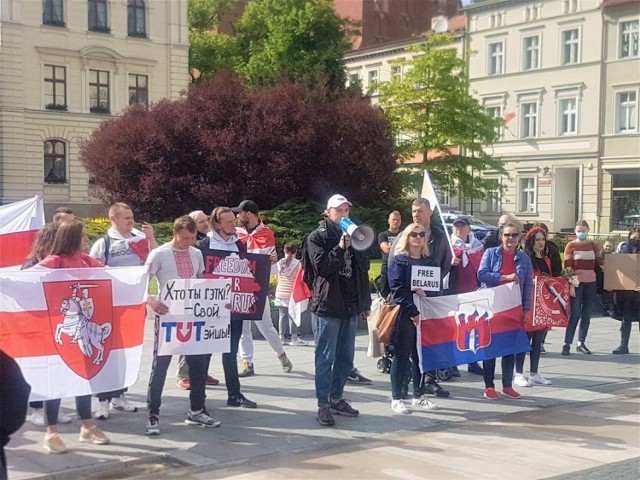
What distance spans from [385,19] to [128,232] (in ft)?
223

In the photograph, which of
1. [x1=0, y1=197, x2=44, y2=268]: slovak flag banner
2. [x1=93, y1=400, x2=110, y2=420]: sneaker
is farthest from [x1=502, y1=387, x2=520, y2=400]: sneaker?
[x1=0, y1=197, x2=44, y2=268]: slovak flag banner

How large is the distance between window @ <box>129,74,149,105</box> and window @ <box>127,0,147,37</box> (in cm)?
261

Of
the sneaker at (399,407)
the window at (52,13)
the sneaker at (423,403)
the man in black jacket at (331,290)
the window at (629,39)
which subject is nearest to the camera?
the man in black jacket at (331,290)

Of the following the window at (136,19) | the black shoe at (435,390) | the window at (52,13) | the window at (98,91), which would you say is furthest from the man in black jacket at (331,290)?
the window at (136,19)

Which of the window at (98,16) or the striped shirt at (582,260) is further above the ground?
the window at (98,16)

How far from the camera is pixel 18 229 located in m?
9.55

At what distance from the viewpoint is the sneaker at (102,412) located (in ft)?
26.8

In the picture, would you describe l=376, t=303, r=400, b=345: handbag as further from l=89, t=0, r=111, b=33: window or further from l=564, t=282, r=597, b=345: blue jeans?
l=89, t=0, r=111, b=33: window

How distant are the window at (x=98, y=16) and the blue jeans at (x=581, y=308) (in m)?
43.3

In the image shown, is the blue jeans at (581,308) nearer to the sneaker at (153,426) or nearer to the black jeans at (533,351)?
the black jeans at (533,351)

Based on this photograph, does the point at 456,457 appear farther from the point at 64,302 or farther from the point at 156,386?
the point at 64,302

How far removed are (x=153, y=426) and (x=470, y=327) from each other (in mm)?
3692

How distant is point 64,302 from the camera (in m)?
7.23

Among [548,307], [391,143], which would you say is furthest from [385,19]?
[548,307]
